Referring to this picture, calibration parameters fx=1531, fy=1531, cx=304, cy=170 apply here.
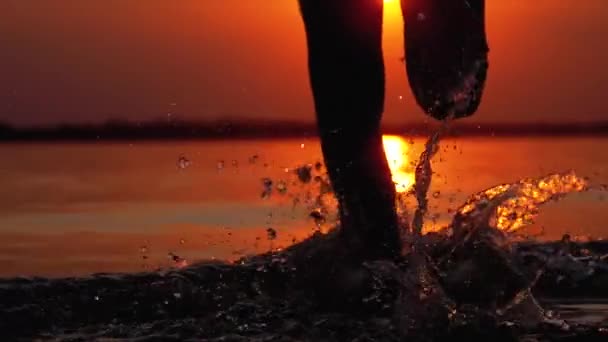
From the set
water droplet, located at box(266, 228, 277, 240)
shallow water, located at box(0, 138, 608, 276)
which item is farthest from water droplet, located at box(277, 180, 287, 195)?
water droplet, located at box(266, 228, 277, 240)

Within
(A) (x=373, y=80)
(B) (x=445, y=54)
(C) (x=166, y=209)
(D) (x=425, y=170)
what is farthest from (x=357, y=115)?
(C) (x=166, y=209)

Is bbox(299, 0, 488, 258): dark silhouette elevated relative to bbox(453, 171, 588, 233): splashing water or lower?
elevated

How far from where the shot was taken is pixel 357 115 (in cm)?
546

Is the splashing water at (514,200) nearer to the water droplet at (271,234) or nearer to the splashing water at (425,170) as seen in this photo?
the splashing water at (425,170)

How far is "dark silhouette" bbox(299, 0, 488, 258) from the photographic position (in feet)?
17.8

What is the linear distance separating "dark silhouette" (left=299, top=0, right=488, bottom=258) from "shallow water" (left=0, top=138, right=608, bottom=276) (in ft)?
1.98

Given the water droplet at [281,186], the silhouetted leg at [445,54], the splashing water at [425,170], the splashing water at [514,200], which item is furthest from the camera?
the water droplet at [281,186]

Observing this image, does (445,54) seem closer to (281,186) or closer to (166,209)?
(281,186)

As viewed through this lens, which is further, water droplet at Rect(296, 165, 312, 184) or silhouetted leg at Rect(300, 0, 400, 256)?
water droplet at Rect(296, 165, 312, 184)

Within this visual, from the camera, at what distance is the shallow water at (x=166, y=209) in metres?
7.42

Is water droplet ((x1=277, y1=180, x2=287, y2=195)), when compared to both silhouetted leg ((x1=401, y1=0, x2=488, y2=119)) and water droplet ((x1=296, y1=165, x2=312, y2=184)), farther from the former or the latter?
silhouetted leg ((x1=401, y1=0, x2=488, y2=119))

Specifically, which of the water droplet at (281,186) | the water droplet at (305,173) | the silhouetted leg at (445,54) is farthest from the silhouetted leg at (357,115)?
the water droplet at (281,186)

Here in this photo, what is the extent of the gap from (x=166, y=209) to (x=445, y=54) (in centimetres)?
463

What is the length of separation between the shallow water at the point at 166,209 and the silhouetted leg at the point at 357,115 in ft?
1.95
